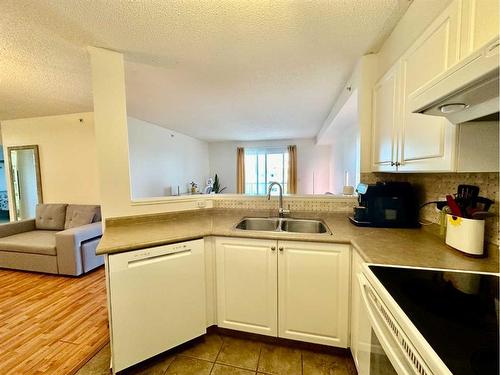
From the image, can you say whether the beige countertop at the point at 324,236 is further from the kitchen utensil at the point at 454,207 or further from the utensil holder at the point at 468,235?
the kitchen utensil at the point at 454,207

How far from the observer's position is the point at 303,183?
21.7 feet

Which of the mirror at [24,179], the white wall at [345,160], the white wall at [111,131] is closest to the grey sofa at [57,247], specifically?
the mirror at [24,179]

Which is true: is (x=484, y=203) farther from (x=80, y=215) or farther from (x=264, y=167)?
(x=264, y=167)

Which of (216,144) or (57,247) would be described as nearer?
(57,247)

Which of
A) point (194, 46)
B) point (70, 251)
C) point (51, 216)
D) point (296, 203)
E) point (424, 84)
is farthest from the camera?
point (51, 216)

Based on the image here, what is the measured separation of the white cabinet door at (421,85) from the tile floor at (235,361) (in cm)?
139

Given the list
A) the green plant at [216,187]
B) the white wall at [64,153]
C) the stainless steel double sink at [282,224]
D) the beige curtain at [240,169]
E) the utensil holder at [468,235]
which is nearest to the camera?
the utensil holder at [468,235]

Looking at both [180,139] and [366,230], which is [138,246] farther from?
[180,139]

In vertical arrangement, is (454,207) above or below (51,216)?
above

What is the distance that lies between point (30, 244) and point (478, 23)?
4462mm

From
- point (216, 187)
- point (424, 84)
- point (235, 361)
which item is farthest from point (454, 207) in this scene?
point (216, 187)

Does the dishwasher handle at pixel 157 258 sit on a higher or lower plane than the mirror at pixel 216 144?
lower

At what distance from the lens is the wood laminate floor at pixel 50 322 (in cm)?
155

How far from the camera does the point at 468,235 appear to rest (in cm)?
107
